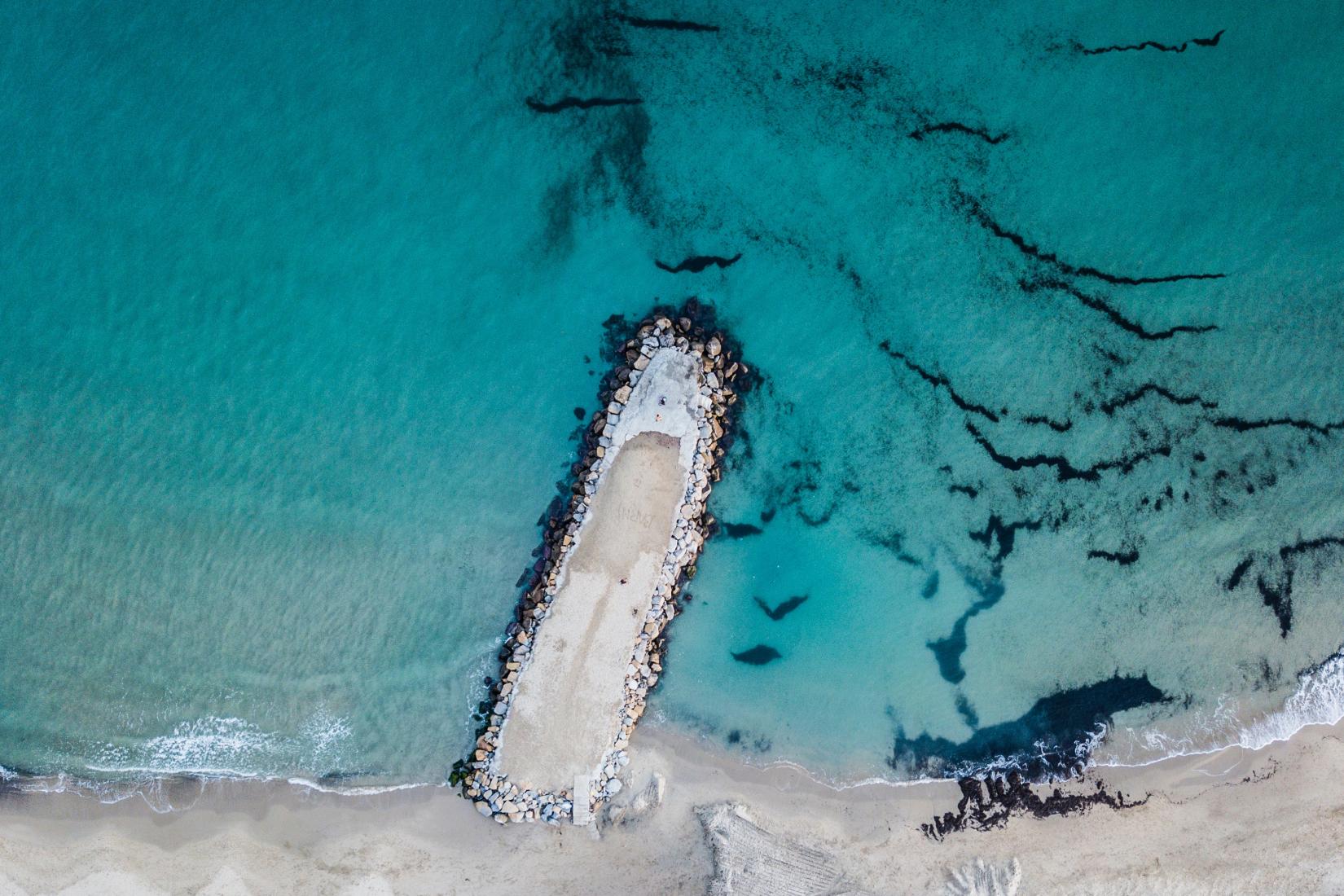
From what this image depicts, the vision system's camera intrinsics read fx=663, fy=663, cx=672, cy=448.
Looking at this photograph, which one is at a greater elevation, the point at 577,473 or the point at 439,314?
the point at 439,314

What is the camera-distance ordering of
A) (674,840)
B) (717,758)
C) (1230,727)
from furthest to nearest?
(1230,727) → (717,758) → (674,840)

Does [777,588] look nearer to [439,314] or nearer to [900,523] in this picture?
[900,523]

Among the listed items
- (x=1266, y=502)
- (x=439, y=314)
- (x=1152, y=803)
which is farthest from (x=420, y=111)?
(x=1152, y=803)

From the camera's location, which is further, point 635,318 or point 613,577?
point 635,318

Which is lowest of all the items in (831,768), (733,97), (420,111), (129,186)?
(831,768)

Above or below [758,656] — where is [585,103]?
above

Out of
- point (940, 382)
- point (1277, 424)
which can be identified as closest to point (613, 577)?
point (940, 382)

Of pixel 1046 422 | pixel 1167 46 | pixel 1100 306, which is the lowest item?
pixel 1046 422

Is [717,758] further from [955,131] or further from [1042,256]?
[955,131]
